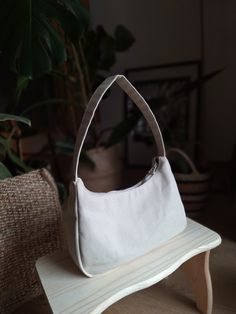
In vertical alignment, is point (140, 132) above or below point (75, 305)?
above

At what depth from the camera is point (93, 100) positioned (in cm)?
48

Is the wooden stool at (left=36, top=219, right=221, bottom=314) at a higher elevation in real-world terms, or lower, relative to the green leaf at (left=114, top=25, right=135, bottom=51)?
lower

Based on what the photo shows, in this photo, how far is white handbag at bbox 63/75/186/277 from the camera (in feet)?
1.62

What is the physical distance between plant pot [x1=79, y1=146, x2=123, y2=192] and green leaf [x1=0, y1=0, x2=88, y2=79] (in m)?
0.49

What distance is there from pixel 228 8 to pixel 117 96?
0.66 metres

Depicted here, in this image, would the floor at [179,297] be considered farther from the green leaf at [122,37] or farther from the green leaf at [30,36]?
the green leaf at [122,37]

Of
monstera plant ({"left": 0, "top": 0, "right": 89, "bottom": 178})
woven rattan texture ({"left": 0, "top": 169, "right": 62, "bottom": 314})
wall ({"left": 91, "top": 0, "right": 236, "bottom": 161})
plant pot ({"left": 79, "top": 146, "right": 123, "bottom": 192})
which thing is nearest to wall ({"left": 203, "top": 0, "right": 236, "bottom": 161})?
wall ({"left": 91, "top": 0, "right": 236, "bottom": 161})

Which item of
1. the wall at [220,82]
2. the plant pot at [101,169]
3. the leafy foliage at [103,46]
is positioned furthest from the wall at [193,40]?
the plant pot at [101,169]

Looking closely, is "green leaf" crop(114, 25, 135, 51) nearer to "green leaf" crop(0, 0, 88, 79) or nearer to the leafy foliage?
the leafy foliage

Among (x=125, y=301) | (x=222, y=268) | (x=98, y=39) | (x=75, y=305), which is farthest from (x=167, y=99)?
(x=75, y=305)

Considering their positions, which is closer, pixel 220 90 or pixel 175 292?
pixel 175 292

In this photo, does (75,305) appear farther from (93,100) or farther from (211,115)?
(211,115)

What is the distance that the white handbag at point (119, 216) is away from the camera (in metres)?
0.49

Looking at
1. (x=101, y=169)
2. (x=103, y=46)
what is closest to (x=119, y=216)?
(x=101, y=169)
